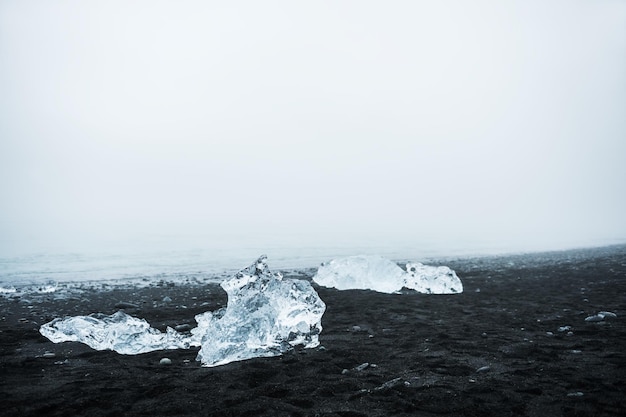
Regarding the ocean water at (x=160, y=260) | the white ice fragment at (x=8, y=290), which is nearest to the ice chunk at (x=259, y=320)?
the white ice fragment at (x=8, y=290)

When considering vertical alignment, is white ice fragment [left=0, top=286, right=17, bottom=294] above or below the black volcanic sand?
above

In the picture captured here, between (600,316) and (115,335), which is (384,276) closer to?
(600,316)

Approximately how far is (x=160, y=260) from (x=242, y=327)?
16.2 metres

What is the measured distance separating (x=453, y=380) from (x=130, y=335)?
14.6ft

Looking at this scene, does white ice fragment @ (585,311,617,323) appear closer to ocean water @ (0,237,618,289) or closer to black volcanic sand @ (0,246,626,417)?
black volcanic sand @ (0,246,626,417)

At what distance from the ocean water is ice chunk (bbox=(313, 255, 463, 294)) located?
14.5ft

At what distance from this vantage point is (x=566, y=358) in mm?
4461

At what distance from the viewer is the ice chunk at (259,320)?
490 cm

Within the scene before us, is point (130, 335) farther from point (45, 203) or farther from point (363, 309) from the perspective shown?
point (45, 203)

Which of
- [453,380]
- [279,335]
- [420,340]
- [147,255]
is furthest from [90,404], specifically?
[147,255]

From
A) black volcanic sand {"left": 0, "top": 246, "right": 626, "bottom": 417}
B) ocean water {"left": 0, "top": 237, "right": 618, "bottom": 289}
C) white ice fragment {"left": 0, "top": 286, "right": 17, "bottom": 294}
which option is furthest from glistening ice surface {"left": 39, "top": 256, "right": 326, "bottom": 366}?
ocean water {"left": 0, "top": 237, "right": 618, "bottom": 289}

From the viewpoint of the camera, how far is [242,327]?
5078 millimetres

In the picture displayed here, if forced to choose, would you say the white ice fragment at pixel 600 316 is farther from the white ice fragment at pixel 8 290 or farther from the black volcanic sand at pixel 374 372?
the white ice fragment at pixel 8 290

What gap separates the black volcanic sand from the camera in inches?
132
